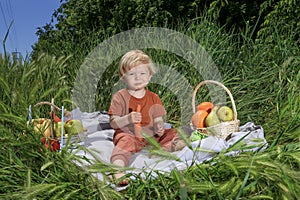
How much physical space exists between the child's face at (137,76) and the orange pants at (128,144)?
15.3 inches

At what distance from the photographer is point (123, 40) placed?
571 centimetres

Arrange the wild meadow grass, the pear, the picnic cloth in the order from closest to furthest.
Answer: the wild meadow grass → the picnic cloth → the pear

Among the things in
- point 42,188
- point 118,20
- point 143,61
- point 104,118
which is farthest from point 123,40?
point 42,188

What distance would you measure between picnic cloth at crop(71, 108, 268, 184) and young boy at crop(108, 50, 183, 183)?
0.55ft

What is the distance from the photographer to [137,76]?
3.64m

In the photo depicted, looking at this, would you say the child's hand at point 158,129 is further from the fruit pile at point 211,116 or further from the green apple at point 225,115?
the green apple at point 225,115

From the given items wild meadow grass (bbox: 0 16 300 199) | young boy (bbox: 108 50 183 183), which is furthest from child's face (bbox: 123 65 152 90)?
wild meadow grass (bbox: 0 16 300 199)

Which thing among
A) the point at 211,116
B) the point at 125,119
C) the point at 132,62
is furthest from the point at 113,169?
the point at 211,116

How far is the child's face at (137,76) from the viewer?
12.0 feet

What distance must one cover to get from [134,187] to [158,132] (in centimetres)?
112

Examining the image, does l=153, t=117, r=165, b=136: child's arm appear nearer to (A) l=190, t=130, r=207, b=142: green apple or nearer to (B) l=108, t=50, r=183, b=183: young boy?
(B) l=108, t=50, r=183, b=183: young boy

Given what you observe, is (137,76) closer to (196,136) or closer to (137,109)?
(137,109)

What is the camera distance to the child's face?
3.65m

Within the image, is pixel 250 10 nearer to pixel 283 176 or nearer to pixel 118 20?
A: pixel 118 20
